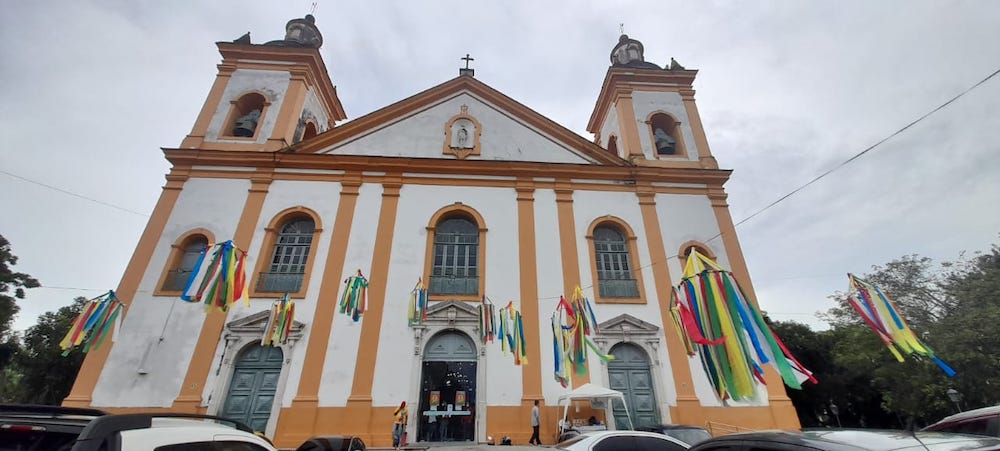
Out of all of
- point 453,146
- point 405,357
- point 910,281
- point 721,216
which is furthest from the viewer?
point 910,281

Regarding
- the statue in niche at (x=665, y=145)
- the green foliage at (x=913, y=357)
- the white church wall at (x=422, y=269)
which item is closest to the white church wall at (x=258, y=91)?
the white church wall at (x=422, y=269)

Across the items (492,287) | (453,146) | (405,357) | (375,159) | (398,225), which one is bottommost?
(405,357)

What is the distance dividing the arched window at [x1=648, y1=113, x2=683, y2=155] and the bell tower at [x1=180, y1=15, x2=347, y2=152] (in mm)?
12730

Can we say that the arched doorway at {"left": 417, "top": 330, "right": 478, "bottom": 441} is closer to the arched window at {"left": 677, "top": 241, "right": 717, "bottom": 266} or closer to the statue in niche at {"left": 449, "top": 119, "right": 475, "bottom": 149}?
the statue in niche at {"left": 449, "top": 119, "right": 475, "bottom": 149}

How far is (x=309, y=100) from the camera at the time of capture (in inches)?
623

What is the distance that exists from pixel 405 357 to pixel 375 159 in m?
6.40

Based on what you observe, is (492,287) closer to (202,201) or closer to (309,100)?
(202,201)

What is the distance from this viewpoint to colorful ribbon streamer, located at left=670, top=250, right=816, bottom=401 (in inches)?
218

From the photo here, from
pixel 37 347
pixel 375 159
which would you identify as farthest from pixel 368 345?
pixel 37 347

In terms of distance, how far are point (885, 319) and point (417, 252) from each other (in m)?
10.3

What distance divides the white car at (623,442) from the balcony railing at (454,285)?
6052mm

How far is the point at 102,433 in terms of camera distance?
1.87m

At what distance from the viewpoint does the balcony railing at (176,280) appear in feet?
36.0

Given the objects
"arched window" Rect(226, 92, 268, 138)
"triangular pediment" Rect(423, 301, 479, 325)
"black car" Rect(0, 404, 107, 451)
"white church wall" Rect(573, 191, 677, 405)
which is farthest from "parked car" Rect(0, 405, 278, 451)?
"arched window" Rect(226, 92, 268, 138)
